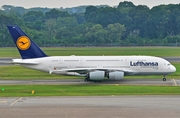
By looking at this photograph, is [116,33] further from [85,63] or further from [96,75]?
[96,75]

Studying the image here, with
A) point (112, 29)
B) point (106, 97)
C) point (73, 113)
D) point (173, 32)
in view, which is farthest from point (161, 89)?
point (173, 32)

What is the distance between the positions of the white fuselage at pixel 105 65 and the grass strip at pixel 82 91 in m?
7.33

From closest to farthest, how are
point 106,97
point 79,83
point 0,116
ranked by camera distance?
point 0,116 < point 106,97 < point 79,83

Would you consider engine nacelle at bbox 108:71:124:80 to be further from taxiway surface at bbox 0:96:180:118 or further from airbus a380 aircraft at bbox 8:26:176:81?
taxiway surface at bbox 0:96:180:118

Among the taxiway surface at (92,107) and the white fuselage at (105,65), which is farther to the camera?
the white fuselage at (105,65)

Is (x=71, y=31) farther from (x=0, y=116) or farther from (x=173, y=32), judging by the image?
(x=0, y=116)

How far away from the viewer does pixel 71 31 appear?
19288cm

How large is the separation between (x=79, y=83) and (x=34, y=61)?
6.52 meters

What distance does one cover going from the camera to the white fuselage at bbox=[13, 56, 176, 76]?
173 ft

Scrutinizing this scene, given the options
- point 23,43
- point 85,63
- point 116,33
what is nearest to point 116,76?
point 85,63

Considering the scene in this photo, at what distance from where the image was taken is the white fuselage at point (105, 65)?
5278cm

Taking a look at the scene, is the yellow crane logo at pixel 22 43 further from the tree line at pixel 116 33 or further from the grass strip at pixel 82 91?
the tree line at pixel 116 33

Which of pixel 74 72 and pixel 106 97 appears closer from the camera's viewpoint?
pixel 106 97

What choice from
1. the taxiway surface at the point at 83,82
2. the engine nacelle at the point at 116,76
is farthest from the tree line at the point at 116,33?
the engine nacelle at the point at 116,76
